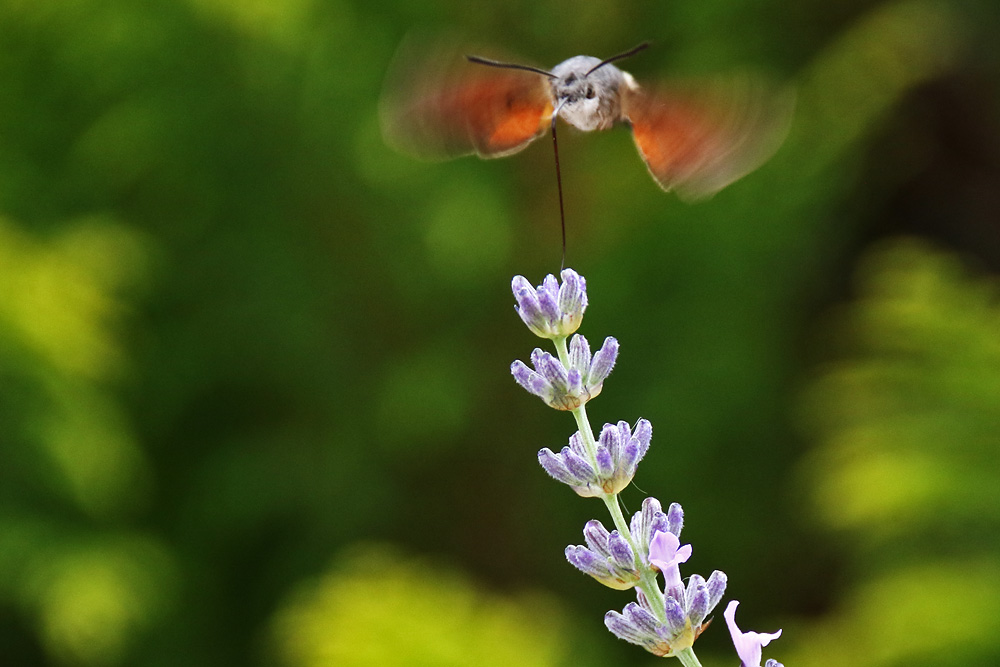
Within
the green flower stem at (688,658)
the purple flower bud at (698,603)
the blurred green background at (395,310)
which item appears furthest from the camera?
the blurred green background at (395,310)

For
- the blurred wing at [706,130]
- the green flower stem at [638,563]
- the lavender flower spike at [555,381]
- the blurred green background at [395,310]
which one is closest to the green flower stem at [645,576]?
the green flower stem at [638,563]

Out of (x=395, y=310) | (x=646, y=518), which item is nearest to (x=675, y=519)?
Result: (x=646, y=518)

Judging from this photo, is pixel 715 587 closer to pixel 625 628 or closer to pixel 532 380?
pixel 625 628

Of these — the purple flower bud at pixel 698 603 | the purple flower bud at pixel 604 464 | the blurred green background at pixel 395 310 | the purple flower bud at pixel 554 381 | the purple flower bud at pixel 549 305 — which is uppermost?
the blurred green background at pixel 395 310

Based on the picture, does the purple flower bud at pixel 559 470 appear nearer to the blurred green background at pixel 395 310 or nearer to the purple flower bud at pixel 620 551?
the purple flower bud at pixel 620 551

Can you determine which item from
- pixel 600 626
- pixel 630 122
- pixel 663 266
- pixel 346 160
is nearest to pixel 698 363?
pixel 663 266

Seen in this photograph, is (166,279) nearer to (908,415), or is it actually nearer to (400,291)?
(400,291)
